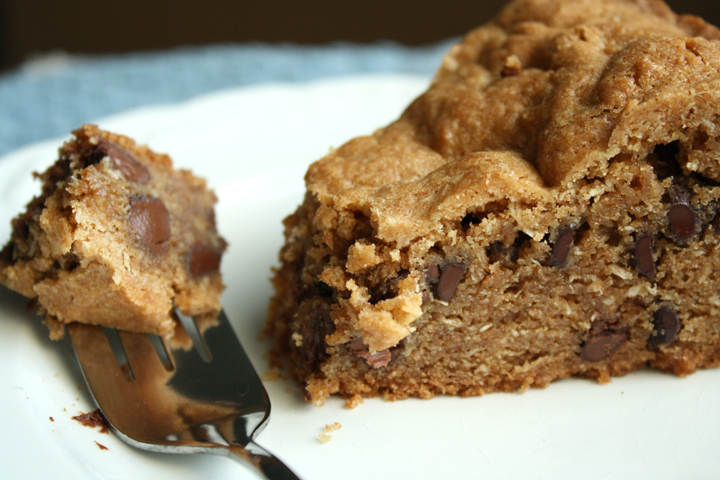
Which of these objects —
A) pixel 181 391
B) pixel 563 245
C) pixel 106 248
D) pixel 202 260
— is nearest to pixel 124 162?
pixel 106 248

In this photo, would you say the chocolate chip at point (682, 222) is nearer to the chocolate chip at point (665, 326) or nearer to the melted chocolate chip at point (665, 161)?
the melted chocolate chip at point (665, 161)

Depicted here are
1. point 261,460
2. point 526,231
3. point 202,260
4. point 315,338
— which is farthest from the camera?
point 202,260

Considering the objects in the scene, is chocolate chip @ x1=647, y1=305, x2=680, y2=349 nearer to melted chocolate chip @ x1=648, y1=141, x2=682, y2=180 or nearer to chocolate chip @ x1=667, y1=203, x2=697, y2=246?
chocolate chip @ x1=667, y1=203, x2=697, y2=246

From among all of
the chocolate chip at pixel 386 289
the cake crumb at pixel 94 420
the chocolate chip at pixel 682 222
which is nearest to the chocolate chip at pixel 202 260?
the cake crumb at pixel 94 420

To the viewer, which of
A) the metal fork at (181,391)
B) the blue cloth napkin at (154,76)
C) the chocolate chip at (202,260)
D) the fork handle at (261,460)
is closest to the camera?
the fork handle at (261,460)

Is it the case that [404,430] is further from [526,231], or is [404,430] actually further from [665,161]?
[665,161]

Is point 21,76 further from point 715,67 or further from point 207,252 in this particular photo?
point 715,67

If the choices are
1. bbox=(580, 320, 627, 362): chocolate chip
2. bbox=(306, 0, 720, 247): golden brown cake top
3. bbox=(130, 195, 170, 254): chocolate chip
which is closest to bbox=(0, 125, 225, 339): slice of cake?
bbox=(130, 195, 170, 254): chocolate chip
